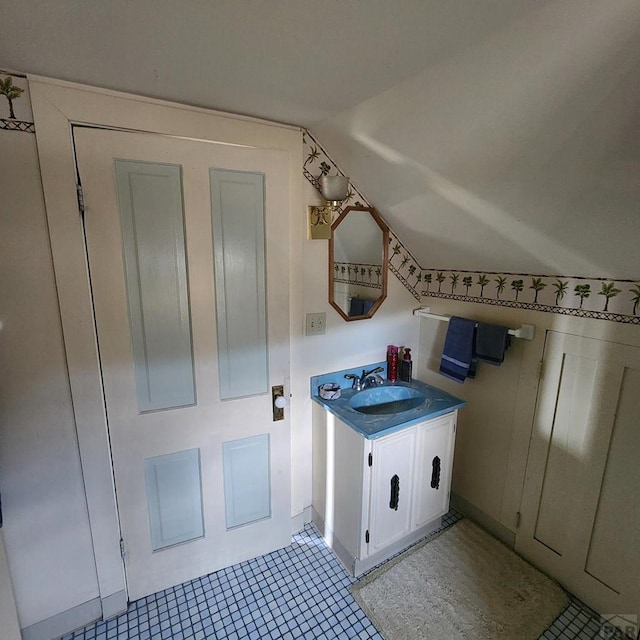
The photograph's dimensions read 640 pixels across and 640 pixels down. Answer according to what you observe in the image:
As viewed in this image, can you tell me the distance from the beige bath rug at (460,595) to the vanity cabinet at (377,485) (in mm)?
110

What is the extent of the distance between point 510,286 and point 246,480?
1644 mm

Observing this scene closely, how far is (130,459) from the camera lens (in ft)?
4.66

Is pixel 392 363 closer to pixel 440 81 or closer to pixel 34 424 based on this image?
pixel 440 81

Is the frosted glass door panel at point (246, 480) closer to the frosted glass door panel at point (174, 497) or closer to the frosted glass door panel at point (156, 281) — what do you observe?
the frosted glass door panel at point (174, 497)

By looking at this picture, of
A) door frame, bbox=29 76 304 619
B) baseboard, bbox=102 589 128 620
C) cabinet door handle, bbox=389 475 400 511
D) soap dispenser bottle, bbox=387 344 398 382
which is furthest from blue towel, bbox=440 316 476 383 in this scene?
baseboard, bbox=102 589 128 620

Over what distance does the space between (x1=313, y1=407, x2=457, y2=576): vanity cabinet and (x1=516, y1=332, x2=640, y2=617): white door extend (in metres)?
0.45

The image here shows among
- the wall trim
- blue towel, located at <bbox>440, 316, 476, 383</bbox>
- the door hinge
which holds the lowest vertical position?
blue towel, located at <bbox>440, 316, 476, 383</bbox>

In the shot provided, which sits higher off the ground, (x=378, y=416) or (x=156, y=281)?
(x=156, y=281)

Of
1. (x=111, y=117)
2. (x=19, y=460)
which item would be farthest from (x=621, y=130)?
(x=19, y=460)

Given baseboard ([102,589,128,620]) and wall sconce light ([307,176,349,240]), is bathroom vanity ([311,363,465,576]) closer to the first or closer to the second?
wall sconce light ([307,176,349,240])

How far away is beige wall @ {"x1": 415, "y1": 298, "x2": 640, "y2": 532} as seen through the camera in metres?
1.65

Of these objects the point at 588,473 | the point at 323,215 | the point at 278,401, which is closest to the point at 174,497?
the point at 278,401

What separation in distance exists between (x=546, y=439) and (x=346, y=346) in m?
1.08

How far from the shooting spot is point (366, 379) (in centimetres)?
199
